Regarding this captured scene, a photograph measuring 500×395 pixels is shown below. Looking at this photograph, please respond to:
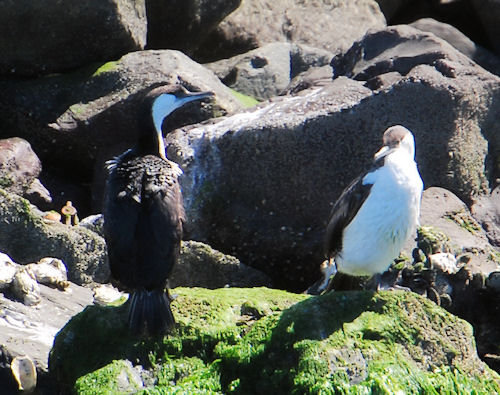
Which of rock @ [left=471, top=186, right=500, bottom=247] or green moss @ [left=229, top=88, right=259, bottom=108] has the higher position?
green moss @ [left=229, top=88, right=259, bottom=108]

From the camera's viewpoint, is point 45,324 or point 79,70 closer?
point 45,324

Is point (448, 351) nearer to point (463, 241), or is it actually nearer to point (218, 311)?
point (218, 311)

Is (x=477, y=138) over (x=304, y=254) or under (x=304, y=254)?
over

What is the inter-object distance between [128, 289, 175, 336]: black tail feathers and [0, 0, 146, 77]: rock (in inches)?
190

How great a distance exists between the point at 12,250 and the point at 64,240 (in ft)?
1.44

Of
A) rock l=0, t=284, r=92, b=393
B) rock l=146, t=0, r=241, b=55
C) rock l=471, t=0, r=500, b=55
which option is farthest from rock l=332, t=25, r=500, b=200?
rock l=0, t=284, r=92, b=393

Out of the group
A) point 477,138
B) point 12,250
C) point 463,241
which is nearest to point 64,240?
point 12,250

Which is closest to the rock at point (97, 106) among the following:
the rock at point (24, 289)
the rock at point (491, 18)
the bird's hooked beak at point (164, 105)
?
the bird's hooked beak at point (164, 105)

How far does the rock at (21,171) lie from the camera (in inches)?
368

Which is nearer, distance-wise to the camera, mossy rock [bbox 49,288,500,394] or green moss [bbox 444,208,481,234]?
mossy rock [bbox 49,288,500,394]

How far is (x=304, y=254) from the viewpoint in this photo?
8.80 metres

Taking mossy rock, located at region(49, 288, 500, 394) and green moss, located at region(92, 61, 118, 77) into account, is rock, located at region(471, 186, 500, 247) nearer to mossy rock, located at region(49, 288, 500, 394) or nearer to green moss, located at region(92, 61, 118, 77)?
mossy rock, located at region(49, 288, 500, 394)

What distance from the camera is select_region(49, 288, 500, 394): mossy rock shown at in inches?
222

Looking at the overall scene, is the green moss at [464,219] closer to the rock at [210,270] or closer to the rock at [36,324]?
the rock at [210,270]
